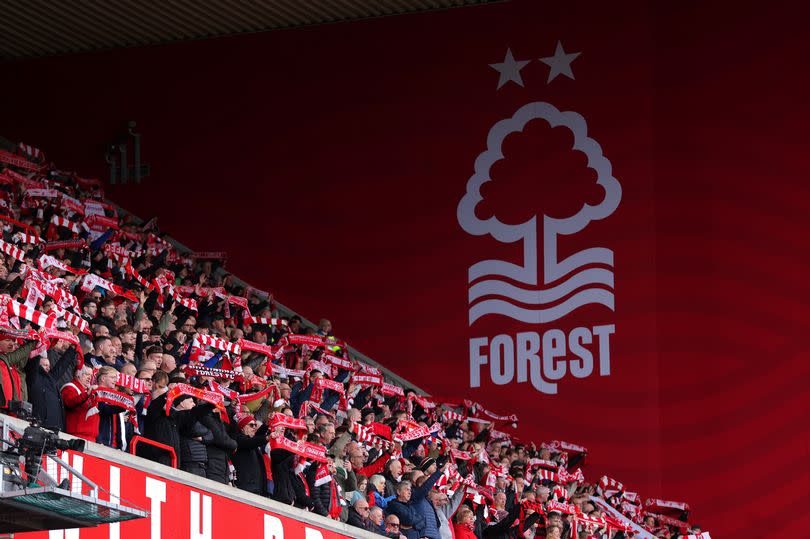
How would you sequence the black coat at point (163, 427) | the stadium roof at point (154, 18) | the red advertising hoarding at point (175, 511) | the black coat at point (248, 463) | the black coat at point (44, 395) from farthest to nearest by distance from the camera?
the stadium roof at point (154, 18)
the black coat at point (248, 463)
the black coat at point (163, 427)
the black coat at point (44, 395)
the red advertising hoarding at point (175, 511)

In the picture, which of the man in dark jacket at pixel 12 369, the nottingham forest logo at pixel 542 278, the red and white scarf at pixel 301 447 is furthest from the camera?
the nottingham forest logo at pixel 542 278

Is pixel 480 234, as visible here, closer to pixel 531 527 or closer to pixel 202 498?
pixel 531 527

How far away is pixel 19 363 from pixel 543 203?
10487 mm

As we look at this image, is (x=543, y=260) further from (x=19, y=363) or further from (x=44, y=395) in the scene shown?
(x=44, y=395)

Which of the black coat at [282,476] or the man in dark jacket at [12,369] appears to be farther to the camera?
the black coat at [282,476]

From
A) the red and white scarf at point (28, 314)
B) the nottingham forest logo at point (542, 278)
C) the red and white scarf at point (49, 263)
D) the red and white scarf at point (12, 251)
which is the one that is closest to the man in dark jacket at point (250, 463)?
the red and white scarf at point (28, 314)

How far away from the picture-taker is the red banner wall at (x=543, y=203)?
17.9 meters

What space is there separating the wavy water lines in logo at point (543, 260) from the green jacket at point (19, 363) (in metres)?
10.1

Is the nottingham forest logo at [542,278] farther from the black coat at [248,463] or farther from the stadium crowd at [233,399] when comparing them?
the black coat at [248,463]

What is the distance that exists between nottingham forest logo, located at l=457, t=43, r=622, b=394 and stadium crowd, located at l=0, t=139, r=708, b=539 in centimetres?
80

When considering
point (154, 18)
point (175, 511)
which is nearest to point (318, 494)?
point (175, 511)

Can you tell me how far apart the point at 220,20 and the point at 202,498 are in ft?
38.3

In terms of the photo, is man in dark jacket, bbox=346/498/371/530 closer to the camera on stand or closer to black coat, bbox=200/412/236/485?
black coat, bbox=200/412/236/485

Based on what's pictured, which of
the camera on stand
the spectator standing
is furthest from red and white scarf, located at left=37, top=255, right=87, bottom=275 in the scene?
the camera on stand
